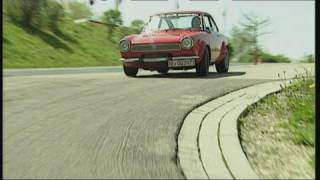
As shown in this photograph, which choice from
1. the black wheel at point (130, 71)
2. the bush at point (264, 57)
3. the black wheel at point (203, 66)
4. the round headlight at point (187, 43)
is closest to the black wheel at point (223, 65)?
the black wheel at point (203, 66)

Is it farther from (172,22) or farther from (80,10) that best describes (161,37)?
(80,10)

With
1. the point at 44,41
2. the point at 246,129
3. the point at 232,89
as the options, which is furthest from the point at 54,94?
the point at 44,41

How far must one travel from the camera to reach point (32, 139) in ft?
18.8

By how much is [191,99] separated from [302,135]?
9.79ft

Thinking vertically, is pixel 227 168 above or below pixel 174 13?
below

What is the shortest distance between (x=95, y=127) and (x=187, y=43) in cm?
659

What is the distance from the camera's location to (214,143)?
218 inches

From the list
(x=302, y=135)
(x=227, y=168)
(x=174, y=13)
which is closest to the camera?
(x=227, y=168)

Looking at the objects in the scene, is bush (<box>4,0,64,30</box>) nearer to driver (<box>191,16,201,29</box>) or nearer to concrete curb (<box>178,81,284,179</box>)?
driver (<box>191,16,201,29</box>)

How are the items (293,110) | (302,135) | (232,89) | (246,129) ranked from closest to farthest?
(302,135), (246,129), (293,110), (232,89)

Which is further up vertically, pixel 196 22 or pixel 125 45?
pixel 196 22

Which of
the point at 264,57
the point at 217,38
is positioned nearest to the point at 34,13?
the point at 264,57

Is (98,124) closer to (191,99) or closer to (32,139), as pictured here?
(32,139)

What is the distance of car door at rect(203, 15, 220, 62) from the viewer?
1388 centimetres
